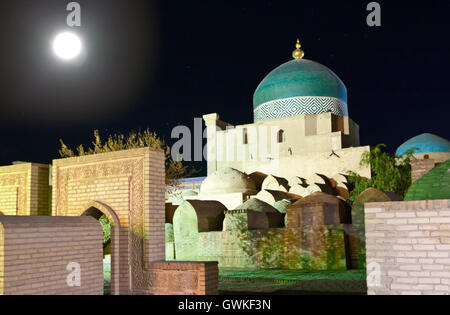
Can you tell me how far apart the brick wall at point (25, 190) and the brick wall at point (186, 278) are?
344cm

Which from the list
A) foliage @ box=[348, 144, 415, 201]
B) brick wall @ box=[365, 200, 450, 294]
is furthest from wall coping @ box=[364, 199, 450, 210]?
foliage @ box=[348, 144, 415, 201]

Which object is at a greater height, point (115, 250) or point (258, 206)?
point (258, 206)

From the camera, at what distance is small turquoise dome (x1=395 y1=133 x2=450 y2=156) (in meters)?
23.2

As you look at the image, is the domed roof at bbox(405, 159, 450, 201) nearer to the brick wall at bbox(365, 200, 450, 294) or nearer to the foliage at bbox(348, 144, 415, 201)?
the brick wall at bbox(365, 200, 450, 294)

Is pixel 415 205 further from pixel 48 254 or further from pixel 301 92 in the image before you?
pixel 301 92

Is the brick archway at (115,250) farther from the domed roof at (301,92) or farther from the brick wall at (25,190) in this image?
the domed roof at (301,92)

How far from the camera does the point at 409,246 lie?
383 centimetres

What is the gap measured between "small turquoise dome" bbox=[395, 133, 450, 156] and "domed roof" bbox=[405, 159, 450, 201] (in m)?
19.2

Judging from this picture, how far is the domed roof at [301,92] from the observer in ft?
73.7

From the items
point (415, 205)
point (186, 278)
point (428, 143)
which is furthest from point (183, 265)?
point (428, 143)

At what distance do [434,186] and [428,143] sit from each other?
2006 cm

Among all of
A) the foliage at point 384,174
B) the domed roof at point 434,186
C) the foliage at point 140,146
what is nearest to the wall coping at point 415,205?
the domed roof at point 434,186
